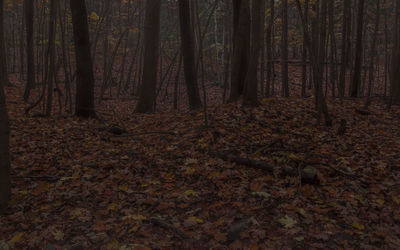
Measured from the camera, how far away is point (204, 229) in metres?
3.53

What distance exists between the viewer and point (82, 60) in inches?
358

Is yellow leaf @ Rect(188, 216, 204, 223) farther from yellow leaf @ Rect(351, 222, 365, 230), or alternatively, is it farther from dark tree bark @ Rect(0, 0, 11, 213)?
dark tree bark @ Rect(0, 0, 11, 213)

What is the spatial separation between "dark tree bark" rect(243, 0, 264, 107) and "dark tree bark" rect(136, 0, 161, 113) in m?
4.52

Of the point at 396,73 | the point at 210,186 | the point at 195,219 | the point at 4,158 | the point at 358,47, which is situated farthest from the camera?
the point at 358,47

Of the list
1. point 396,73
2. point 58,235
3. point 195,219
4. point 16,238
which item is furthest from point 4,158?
point 396,73

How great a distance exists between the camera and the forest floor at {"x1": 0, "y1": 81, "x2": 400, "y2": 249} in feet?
11.1

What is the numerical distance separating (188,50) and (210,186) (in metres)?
7.08

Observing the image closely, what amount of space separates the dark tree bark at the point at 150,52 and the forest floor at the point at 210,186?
3491 millimetres

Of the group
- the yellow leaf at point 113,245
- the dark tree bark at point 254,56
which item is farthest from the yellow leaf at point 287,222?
the dark tree bark at point 254,56

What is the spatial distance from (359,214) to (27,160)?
6003 mm

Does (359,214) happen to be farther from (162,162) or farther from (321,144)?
(162,162)

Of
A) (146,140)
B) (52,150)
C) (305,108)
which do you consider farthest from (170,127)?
(305,108)

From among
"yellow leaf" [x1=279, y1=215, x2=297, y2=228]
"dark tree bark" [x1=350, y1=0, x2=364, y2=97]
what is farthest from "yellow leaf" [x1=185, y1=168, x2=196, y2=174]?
"dark tree bark" [x1=350, y1=0, x2=364, y2=97]

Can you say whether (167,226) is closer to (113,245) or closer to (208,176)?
(113,245)
